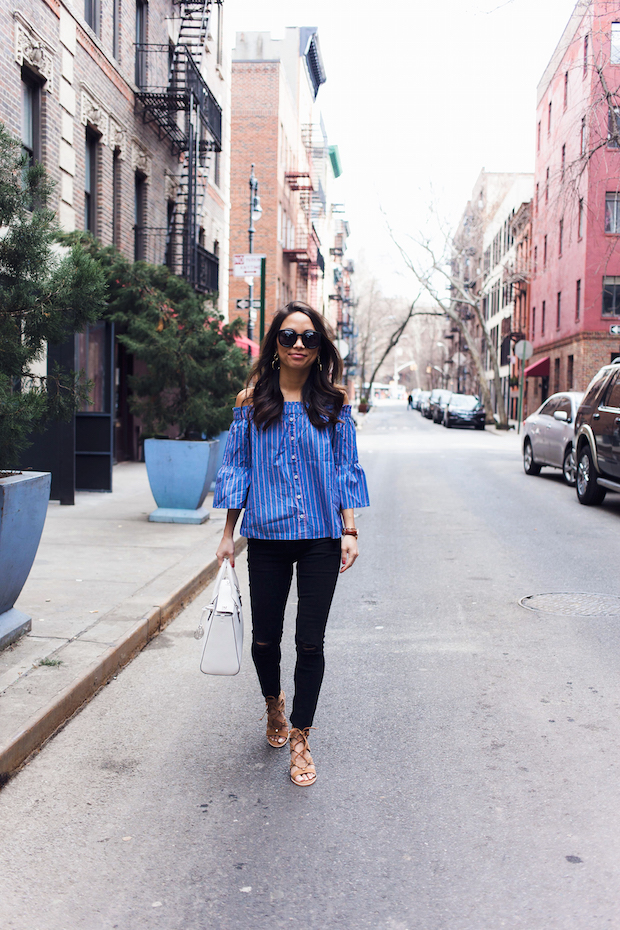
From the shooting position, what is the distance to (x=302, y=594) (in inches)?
147

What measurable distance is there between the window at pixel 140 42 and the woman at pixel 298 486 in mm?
16526

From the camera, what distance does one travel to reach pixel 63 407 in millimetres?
5430

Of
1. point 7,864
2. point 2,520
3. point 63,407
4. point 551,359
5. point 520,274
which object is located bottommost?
point 7,864

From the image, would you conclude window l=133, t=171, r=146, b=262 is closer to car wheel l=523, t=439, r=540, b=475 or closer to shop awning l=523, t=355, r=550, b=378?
car wheel l=523, t=439, r=540, b=475

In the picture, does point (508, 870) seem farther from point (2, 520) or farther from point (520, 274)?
point (520, 274)

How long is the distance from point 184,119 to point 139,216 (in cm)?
361

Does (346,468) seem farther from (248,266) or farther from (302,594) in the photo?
(248,266)

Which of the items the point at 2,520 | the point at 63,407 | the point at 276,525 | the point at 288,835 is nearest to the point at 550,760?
the point at 288,835

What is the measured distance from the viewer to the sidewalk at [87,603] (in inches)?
169

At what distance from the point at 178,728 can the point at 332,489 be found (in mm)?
1500

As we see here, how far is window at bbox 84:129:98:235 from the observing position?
15.8 metres

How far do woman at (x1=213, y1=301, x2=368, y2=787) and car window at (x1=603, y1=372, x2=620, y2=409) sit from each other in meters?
8.94

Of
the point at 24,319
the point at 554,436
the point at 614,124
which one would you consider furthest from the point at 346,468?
the point at 614,124

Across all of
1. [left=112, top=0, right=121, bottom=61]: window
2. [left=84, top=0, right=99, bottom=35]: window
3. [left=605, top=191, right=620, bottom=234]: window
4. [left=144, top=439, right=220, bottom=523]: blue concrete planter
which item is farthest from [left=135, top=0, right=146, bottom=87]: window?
[left=605, top=191, right=620, bottom=234]: window
